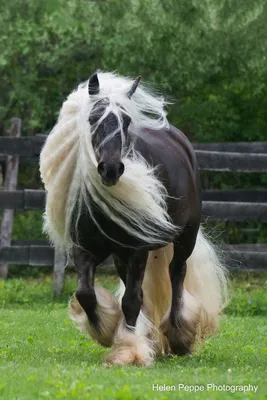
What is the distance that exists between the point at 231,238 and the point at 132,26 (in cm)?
343

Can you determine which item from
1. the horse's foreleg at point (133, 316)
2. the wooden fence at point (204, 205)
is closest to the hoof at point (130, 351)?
the horse's foreleg at point (133, 316)

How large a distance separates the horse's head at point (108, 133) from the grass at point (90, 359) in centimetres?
130

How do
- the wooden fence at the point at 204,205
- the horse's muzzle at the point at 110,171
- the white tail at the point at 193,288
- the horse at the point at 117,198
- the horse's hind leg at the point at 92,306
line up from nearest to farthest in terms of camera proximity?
the horse's muzzle at the point at 110,171, the horse at the point at 117,198, the horse's hind leg at the point at 92,306, the white tail at the point at 193,288, the wooden fence at the point at 204,205

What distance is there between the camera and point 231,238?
15789mm

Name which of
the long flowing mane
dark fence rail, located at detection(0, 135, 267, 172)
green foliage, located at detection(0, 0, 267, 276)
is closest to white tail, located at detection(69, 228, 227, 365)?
the long flowing mane

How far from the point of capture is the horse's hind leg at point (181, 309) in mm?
8438

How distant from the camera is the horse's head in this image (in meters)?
7.05

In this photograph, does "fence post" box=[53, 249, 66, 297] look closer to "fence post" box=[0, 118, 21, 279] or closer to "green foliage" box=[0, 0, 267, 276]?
"fence post" box=[0, 118, 21, 279]

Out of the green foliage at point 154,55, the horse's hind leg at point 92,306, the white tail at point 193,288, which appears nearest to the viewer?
the horse's hind leg at point 92,306

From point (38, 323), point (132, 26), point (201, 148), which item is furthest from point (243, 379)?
point (132, 26)

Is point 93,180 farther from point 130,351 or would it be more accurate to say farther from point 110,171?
point 130,351

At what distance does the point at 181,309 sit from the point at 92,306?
3.59ft

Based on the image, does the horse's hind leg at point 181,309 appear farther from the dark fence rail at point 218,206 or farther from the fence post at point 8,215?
the fence post at point 8,215

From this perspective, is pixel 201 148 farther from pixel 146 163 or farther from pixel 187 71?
pixel 146 163
